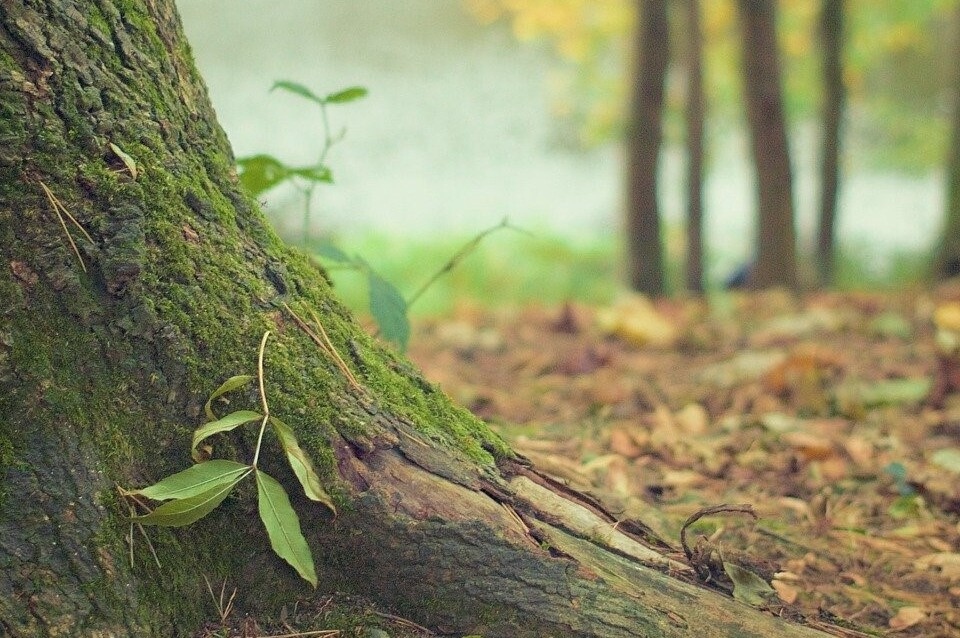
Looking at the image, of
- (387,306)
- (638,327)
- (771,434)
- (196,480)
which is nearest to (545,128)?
(638,327)

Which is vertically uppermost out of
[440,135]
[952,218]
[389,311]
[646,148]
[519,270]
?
[440,135]

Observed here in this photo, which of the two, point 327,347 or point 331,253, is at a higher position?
point 331,253

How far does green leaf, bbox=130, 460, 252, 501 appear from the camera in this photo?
1.14 meters

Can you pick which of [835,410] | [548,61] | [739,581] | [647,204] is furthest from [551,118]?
[739,581]

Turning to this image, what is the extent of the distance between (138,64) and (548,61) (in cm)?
1499

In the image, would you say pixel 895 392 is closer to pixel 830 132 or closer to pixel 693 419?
pixel 693 419

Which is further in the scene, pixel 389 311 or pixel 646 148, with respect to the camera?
pixel 646 148

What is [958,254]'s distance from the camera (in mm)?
5965

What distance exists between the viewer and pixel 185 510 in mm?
1152

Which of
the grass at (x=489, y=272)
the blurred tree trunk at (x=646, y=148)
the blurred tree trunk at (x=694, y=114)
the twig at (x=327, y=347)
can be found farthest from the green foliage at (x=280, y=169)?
the blurred tree trunk at (x=694, y=114)

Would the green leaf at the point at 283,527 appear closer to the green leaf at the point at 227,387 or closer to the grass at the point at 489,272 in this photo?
the green leaf at the point at 227,387

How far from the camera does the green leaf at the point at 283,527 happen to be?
118 cm

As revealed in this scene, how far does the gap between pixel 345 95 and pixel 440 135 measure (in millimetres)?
12065

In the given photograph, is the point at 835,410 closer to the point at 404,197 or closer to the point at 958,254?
the point at 958,254
